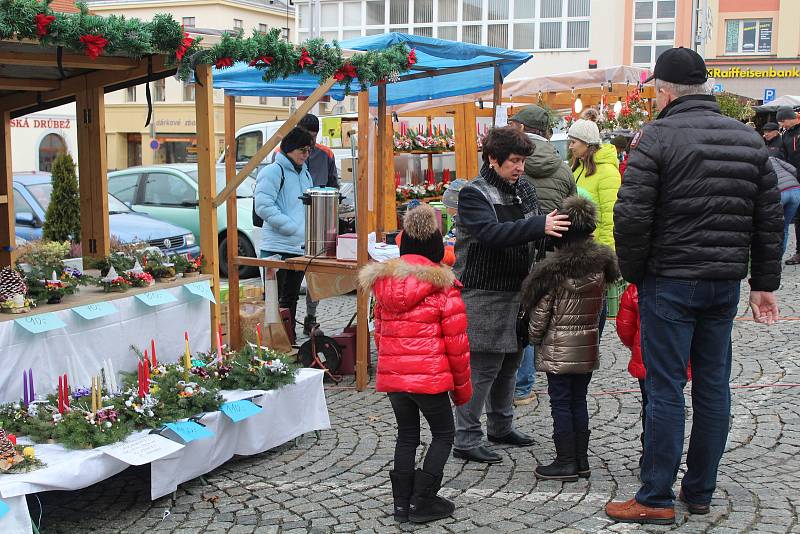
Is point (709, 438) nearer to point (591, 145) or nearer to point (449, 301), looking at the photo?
point (449, 301)

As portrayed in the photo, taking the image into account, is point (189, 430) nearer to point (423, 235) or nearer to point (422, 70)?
point (423, 235)

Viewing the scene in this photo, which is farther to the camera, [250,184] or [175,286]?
[250,184]

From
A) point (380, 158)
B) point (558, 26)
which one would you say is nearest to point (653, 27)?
point (558, 26)

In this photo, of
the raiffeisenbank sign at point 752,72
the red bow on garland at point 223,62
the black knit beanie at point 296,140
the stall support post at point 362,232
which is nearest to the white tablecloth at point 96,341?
the stall support post at point 362,232

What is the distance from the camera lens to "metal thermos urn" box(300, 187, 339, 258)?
688 centimetres

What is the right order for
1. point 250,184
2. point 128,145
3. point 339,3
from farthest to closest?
1. point 128,145
2. point 339,3
3. point 250,184

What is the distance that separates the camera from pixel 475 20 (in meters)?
35.5

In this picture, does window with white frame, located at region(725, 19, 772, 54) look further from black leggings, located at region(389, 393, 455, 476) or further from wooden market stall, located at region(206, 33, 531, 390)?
black leggings, located at region(389, 393, 455, 476)

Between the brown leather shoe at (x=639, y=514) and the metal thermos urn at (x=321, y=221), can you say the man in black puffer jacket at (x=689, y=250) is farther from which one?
the metal thermos urn at (x=321, y=221)

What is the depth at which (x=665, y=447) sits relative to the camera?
3977mm

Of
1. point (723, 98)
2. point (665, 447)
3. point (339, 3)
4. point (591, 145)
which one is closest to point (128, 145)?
point (339, 3)

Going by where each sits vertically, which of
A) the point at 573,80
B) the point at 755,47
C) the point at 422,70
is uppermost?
the point at 755,47

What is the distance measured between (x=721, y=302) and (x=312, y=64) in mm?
3078

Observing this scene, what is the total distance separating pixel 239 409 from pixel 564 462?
1691 millimetres
